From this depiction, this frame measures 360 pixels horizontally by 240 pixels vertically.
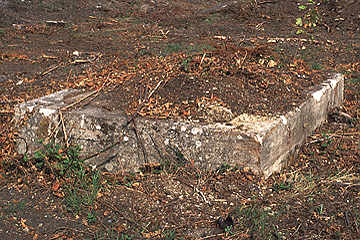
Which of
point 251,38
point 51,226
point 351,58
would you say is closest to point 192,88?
point 51,226

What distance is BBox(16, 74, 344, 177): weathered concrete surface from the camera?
3.41 m

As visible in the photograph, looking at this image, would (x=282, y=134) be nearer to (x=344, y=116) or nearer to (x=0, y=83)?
(x=344, y=116)

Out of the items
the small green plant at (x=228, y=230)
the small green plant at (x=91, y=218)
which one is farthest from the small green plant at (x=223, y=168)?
the small green plant at (x=91, y=218)

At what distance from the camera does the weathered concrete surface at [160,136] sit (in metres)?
3.41

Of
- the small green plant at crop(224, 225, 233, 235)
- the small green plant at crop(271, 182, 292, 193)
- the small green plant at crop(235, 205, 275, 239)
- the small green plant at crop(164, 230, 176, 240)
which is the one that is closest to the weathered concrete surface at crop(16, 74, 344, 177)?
the small green plant at crop(271, 182, 292, 193)

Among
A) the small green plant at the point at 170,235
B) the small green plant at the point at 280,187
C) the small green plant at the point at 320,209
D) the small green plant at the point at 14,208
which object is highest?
the small green plant at the point at 320,209

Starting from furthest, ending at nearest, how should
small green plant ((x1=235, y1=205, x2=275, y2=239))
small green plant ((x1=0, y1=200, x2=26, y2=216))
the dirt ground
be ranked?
small green plant ((x1=0, y1=200, x2=26, y2=216)) < the dirt ground < small green plant ((x1=235, y1=205, x2=275, y2=239))

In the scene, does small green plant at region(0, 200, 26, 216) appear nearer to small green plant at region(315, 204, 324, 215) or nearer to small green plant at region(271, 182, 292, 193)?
small green plant at region(271, 182, 292, 193)

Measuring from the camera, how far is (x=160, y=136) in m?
Answer: 3.60

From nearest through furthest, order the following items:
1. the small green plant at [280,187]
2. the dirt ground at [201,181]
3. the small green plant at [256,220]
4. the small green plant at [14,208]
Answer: the small green plant at [256,220] < the dirt ground at [201,181] < the small green plant at [14,208] < the small green plant at [280,187]

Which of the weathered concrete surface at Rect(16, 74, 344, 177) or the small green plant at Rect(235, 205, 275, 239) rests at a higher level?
the weathered concrete surface at Rect(16, 74, 344, 177)

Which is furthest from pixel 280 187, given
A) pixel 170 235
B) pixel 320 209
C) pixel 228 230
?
pixel 170 235

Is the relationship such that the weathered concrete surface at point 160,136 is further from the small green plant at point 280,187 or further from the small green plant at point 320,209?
the small green plant at point 320,209

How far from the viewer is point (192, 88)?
3.91 metres
